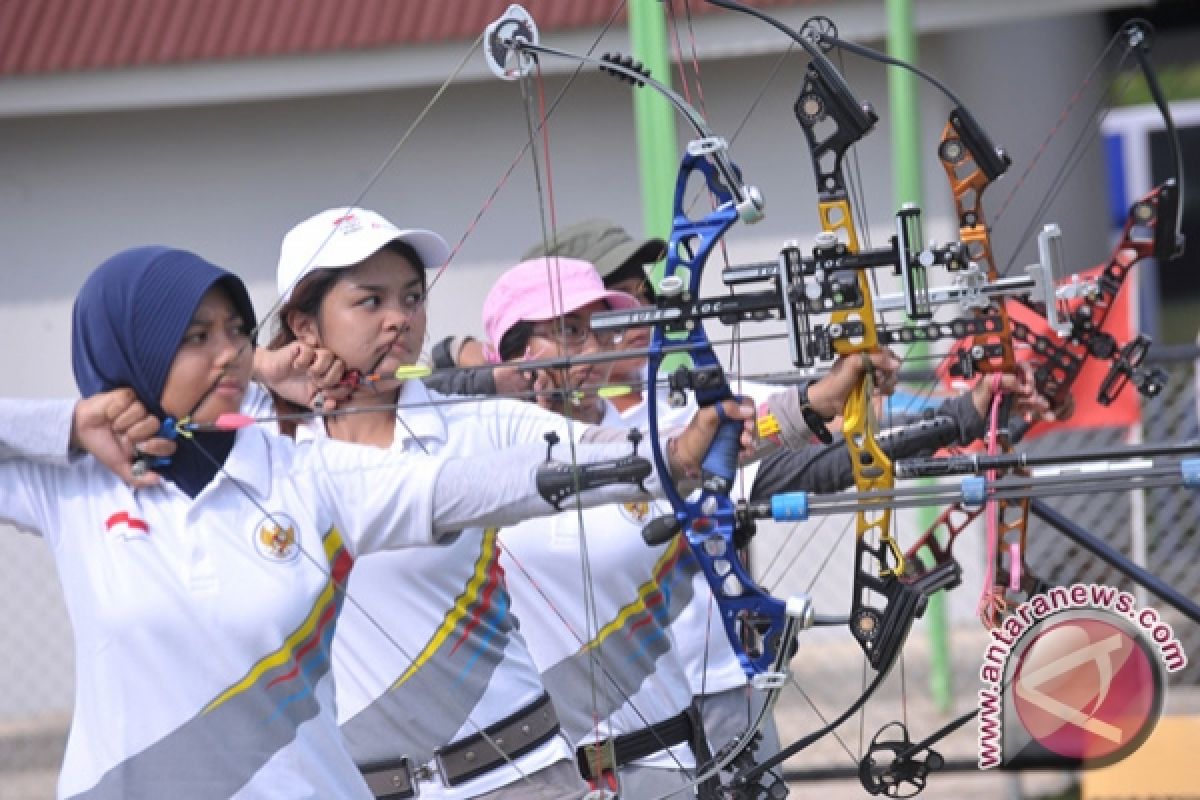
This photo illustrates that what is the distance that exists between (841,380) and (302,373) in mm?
920

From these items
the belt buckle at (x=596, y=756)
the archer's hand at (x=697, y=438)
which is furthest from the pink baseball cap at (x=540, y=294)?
the archer's hand at (x=697, y=438)

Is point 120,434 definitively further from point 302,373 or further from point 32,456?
point 302,373

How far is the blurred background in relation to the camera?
5910mm

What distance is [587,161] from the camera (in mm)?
6336

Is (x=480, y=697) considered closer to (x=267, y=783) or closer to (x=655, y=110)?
(x=267, y=783)

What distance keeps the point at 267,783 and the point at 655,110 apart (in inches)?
112

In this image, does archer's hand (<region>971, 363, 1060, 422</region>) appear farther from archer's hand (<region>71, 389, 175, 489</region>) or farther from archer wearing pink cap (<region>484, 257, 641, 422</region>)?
archer's hand (<region>71, 389, 175, 489</region>)

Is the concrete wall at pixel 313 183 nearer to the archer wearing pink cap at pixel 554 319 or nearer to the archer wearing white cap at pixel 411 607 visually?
the archer wearing pink cap at pixel 554 319

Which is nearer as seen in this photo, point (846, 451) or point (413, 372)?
point (413, 372)

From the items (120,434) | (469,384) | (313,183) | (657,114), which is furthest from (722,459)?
(313,183)

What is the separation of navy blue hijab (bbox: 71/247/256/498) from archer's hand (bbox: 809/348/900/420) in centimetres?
80

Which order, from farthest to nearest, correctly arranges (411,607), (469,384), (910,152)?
(910,152), (469,384), (411,607)

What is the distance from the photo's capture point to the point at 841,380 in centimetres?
276

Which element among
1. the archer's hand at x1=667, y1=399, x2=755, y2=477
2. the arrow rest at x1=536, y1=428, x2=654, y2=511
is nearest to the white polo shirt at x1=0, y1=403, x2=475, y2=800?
the arrow rest at x1=536, y1=428, x2=654, y2=511
